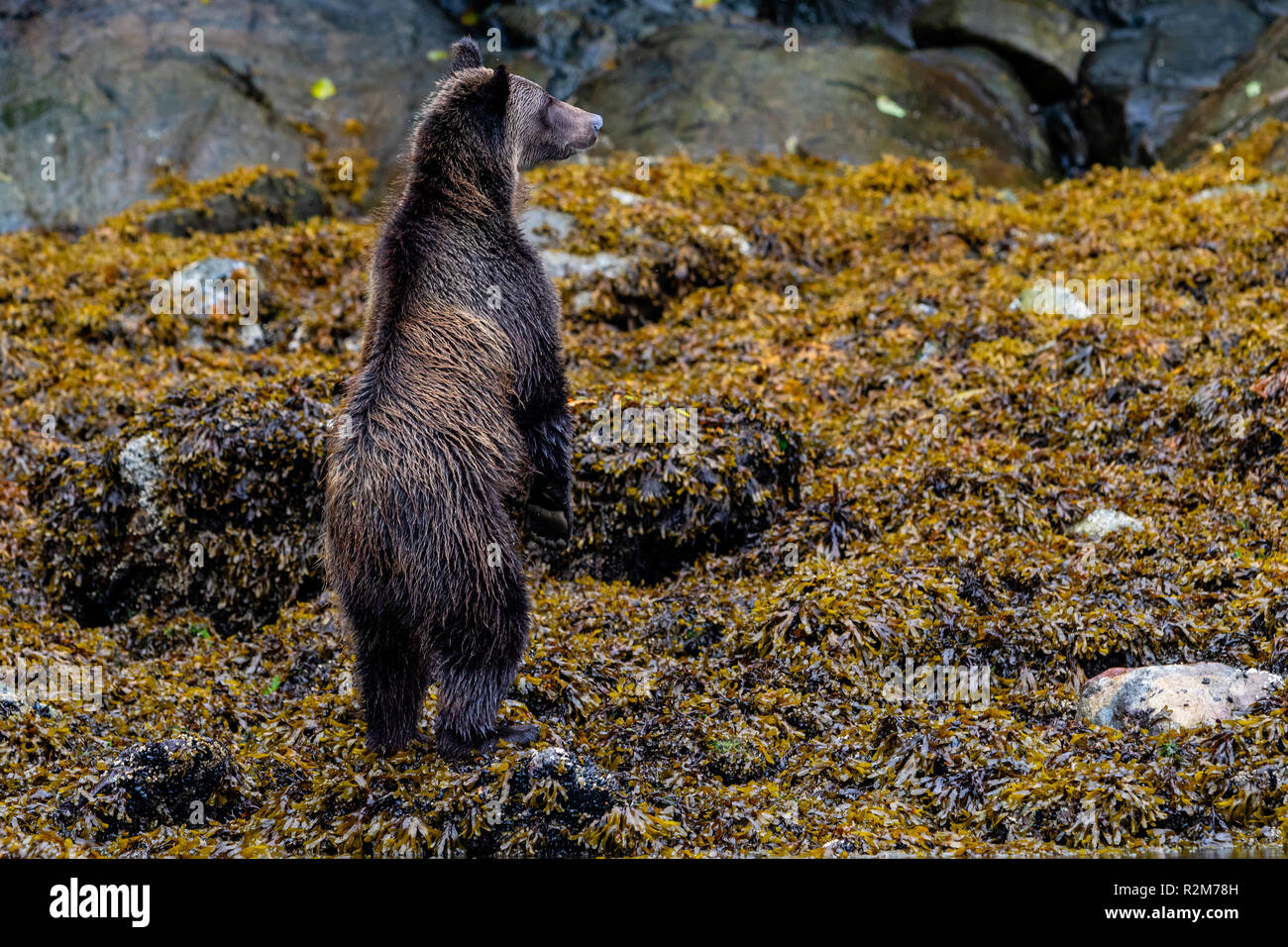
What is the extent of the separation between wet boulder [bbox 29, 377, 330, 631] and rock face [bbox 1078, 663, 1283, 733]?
4544 millimetres

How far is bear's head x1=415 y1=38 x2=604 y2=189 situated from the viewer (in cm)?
520

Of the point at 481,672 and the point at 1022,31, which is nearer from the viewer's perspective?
the point at 481,672

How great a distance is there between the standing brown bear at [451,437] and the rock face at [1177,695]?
259 centimetres

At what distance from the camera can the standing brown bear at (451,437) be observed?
15.1ft

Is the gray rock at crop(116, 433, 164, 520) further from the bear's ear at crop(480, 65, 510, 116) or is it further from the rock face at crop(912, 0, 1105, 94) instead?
the rock face at crop(912, 0, 1105, 94)

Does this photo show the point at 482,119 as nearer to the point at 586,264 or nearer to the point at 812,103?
the point at 586,264

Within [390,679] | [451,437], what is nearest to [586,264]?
[451,437]

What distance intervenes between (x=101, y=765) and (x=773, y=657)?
3164 mm

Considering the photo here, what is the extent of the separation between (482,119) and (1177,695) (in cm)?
399

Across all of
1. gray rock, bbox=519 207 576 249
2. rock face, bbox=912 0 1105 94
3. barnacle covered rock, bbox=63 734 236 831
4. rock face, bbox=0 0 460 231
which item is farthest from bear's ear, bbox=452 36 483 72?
rock face, bbox=912 0 1105 94

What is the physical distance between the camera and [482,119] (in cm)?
526
